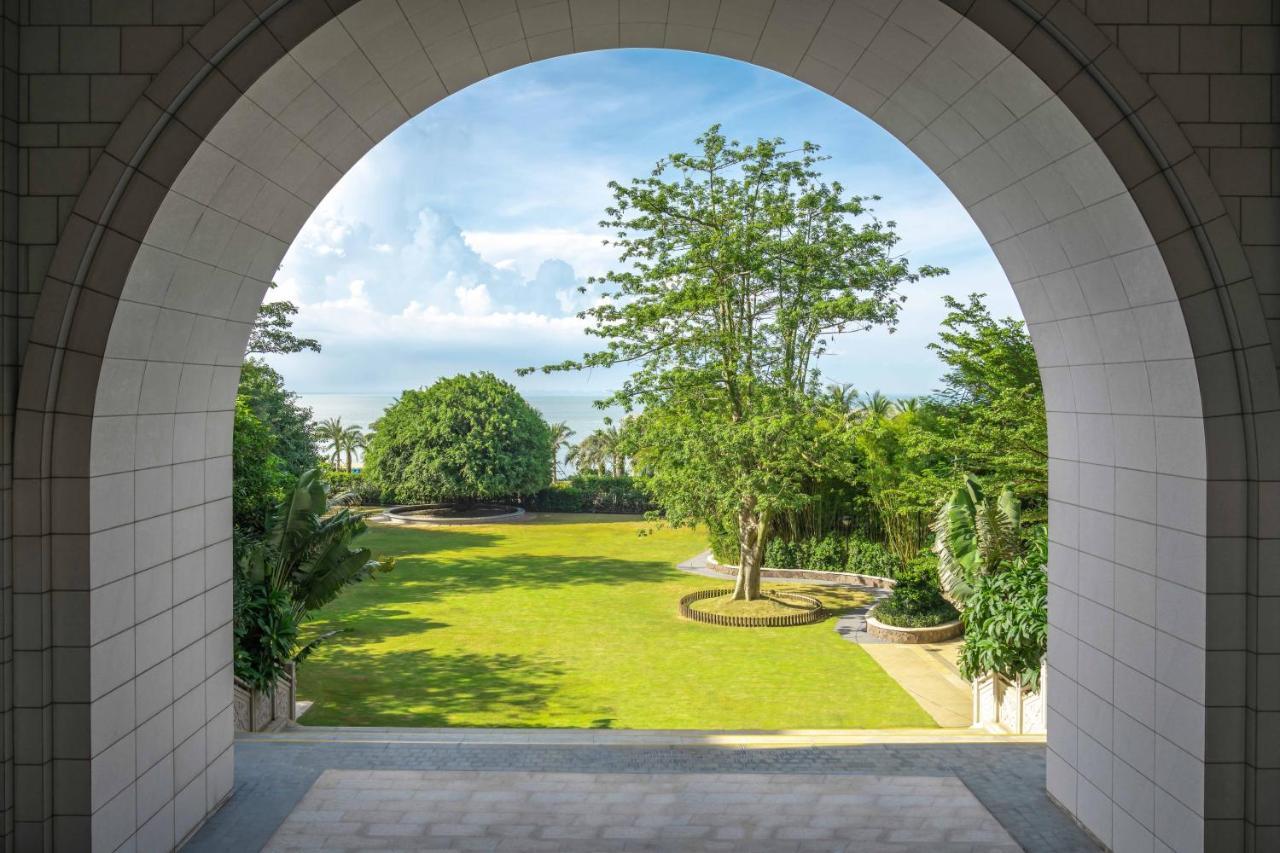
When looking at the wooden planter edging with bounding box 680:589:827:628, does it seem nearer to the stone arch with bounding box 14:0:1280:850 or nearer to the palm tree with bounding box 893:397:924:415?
the palm tree with bounding box 893:397:924:415

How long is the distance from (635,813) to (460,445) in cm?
2463

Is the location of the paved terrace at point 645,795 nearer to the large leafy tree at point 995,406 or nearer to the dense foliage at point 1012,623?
the dense foliage at point 1012,623

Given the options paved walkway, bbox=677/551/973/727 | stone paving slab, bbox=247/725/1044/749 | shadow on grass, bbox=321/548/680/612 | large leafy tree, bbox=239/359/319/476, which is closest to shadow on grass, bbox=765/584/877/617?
paved walkway, bbox=677/551/973/727

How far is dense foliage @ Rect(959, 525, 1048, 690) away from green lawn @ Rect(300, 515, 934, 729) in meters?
1.57

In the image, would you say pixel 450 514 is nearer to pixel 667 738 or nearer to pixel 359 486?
pixel 359 486

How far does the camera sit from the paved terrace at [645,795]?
5.25m

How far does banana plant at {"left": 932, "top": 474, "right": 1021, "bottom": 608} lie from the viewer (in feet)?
37.6

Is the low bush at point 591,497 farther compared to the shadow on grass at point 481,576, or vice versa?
the low bush at point 591,497

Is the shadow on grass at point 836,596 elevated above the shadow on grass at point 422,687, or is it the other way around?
the shadow on grass at point 836,596

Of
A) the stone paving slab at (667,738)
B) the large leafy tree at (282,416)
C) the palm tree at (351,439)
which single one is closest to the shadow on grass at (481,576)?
the large leafy tree at (282,416)

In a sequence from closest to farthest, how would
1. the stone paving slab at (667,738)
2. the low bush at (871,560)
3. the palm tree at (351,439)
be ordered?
1. the stone paving slab at (667,738)
2. the low bush at (871,560)
3. the palm tree at (351,439)

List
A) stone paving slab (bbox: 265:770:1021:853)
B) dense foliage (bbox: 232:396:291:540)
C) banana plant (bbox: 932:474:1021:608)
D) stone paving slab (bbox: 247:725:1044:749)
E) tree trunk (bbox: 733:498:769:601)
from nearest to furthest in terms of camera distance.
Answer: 1. stone paving slab (bbox: 265:770:1021:853)
2. stone paving slab (bbox: 247:725:1044:749)
3. banana plant (bbox: 932:474:1021:608)
4. dense foliage (bbox: 232:396:291:540)
5. tree trunk (bbox: 733:498:769:601)

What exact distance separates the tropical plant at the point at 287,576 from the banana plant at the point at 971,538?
284 inches

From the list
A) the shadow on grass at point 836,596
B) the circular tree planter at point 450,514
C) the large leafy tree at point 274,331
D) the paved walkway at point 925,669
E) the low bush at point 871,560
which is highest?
the large leafy tree at point 274,331
